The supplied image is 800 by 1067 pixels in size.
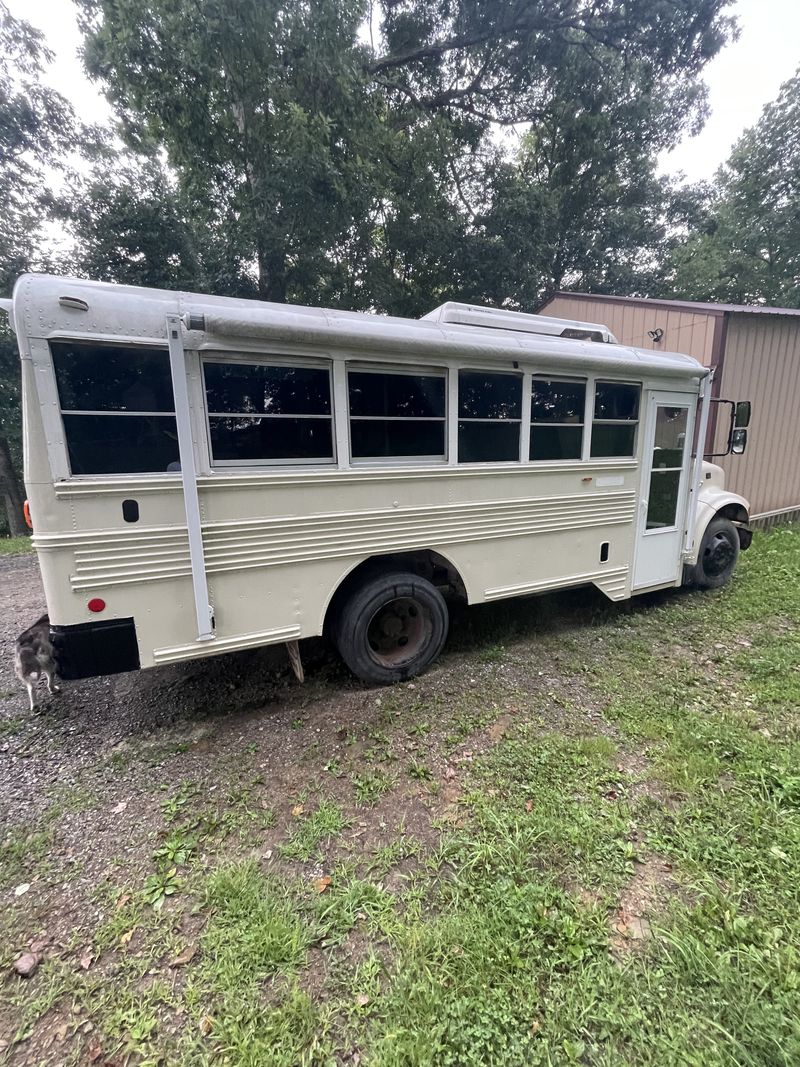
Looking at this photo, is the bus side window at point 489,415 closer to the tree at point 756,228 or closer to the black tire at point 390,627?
the black tire at point 390,627

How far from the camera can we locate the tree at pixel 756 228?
16594mm

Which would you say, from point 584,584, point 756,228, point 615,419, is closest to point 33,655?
point 584,584

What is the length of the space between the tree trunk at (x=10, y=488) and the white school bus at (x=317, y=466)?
13.7m

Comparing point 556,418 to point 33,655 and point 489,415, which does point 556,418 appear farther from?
point 33,655

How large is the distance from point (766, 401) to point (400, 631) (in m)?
8.21

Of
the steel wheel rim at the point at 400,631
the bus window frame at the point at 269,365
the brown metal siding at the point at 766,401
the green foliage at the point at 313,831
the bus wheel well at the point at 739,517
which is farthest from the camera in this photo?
the brown metal siding at the point at 766,401

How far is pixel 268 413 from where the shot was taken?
3.05 meters

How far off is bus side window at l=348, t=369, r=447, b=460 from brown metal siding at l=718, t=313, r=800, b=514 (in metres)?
6.39

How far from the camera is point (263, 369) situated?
2.99 metres

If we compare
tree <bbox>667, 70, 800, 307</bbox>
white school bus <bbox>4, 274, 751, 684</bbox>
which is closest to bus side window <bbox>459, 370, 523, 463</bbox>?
white school bus <bbox>4, 274, 751, 684</bbox>

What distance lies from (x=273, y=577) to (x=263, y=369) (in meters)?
1.31

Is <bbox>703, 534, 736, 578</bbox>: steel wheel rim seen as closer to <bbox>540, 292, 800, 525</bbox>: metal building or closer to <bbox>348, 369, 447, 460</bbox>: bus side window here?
<bbox>540, 292, 800, 525</bbox>: metal building

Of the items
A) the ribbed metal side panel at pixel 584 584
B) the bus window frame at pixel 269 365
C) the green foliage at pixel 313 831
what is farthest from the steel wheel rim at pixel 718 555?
the green foliage at pixel 313 831

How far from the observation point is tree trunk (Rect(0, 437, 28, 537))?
13513 mm
